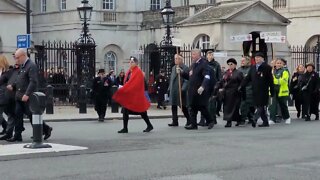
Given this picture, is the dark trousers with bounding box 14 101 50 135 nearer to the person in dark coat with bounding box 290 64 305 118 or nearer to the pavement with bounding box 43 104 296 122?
the pavement with bounding box 43 104 296 122

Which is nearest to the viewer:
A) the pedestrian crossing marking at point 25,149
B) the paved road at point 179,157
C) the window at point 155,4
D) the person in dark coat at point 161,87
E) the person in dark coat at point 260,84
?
the paved road at point 179,157

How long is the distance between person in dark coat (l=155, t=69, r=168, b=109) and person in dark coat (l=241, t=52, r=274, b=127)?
10.4 m

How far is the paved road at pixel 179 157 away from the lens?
10.5 meters

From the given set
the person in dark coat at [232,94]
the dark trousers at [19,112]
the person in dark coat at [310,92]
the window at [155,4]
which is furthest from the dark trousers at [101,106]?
the window at [155,4]

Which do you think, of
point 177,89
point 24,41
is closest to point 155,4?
point 24,41

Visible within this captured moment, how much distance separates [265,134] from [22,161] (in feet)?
21.3

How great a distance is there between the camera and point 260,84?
61.3 feet

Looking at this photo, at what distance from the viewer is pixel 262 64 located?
61.5 feet

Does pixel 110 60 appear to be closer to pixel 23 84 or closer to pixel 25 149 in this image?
pixel 23 84

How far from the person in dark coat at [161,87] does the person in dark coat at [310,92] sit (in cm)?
792

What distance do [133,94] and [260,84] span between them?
365cm

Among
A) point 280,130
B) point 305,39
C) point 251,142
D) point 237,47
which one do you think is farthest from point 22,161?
point 305,39

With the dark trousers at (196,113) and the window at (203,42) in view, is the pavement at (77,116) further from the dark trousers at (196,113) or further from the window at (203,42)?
the window at (203,42)

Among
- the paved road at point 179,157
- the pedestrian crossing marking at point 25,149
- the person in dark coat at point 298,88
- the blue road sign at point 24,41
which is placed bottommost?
the paved road at point 179,157
